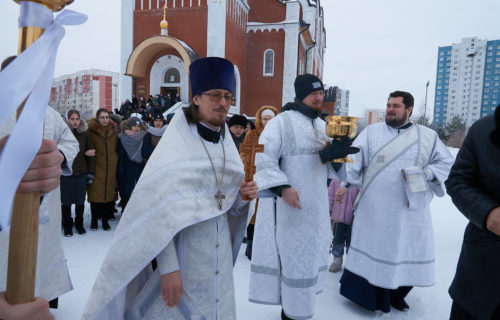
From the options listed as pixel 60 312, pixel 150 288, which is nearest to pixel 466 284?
pixel 150 288

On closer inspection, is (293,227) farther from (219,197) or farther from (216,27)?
(216,27)

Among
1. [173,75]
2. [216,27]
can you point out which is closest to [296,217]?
[216,27]

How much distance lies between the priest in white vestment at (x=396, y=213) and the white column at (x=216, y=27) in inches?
560

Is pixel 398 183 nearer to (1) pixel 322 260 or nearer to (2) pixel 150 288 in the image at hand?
(1) pixel 322 260

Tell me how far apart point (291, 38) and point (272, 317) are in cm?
1825

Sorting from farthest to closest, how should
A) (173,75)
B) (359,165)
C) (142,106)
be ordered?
(173,75) → (142,106) → (359,165)

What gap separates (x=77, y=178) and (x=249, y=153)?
4.31 m

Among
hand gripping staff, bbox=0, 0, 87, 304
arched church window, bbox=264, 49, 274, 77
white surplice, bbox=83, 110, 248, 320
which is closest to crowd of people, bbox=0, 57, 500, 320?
white surplice, bbox=83, 110, 248, 320

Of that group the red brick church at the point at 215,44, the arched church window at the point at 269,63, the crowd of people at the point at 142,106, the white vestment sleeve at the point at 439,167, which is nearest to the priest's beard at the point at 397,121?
the white vestment sleeve at the point at 439,167

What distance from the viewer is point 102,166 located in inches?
221

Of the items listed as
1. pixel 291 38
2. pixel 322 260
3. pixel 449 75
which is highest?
pixel 449 75

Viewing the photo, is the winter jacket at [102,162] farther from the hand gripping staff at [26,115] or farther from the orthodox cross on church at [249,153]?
the hand gripping staff at [26,115]

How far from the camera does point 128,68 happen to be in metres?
17.0

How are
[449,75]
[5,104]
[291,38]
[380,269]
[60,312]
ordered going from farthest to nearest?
1. [449,75]
2. [291,38]
3. [380,269]
4. [60,312]
5. [5,104]
